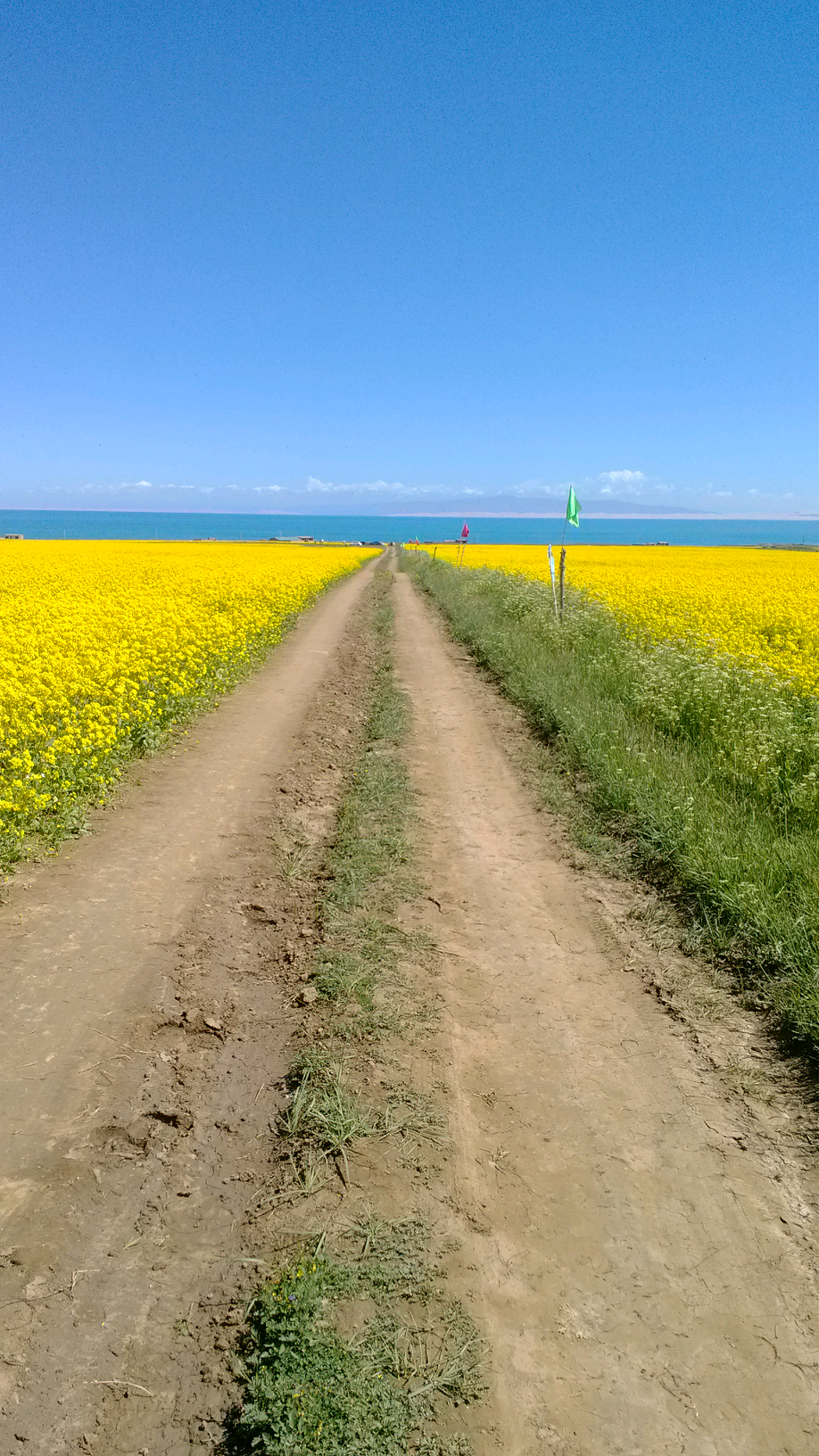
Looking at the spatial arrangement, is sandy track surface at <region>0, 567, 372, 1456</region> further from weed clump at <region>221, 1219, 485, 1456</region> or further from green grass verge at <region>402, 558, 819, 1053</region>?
green grass verge at <region>402, 558, 819, 1053</region>

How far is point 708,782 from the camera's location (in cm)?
689

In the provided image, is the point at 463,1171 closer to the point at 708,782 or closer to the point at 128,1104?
the point at 128,1104

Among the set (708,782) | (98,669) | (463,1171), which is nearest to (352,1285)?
(463,1171)

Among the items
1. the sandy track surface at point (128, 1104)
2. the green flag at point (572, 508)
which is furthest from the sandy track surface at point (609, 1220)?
the green flag at point (572, 508)

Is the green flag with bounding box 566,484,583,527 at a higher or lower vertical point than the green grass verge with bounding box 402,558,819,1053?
higher

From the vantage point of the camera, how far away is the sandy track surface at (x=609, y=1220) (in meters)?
2.35

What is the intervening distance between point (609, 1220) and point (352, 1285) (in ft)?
3.33

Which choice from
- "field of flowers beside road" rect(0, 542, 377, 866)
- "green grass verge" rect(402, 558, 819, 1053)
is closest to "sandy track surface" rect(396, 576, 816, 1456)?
"green grass verge" rect(402, 558, 819, 1053)

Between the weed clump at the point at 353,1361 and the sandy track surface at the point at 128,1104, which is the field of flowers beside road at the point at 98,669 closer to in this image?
the sandy track surface at the point at 128,1104

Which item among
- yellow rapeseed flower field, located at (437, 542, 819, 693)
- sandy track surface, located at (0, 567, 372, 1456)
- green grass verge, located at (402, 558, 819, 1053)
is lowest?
sandy track surface, located at (0, 567, 372, 1456)

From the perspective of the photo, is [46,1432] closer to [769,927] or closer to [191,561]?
[769,927]

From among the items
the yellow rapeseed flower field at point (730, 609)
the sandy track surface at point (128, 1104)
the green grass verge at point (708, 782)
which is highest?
the yellow rapeseed flower field at point (730, 609)

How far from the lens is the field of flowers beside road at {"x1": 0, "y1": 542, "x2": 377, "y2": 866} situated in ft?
22.8

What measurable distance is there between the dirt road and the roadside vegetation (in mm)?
121
